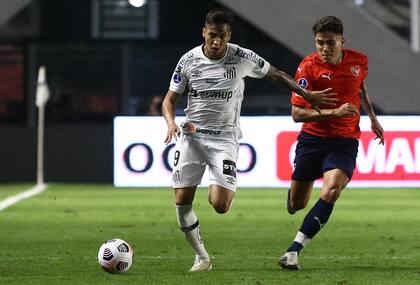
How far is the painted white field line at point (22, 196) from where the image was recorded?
19.1m

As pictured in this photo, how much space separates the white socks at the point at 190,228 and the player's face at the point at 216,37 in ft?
4.16

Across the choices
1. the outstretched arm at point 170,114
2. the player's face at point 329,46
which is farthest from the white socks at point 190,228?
the player's face at point 329,46

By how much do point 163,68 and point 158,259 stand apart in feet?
48.9

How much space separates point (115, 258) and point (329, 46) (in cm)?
246

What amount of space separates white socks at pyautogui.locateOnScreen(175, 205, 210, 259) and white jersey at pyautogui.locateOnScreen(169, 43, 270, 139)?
69 centimetres

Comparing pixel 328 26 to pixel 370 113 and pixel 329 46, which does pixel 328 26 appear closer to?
pixel 329 46

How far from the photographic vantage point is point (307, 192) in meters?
11.8

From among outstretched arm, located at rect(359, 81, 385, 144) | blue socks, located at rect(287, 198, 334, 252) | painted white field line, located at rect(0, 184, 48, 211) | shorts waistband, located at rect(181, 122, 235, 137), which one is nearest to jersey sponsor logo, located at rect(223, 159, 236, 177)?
shorts waistband, located at rect(181, 122, 235, 137)

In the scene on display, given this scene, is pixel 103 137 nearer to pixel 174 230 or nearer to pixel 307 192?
pixel 174 230

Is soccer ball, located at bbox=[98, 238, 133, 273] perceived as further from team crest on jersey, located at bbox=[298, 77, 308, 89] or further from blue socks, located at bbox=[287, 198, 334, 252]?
team crest on jersey, located at bbox=[298, 77, 308, 89]

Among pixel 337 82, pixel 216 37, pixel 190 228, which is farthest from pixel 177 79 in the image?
pixel 337 82

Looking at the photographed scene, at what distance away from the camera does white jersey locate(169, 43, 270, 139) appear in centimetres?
1084

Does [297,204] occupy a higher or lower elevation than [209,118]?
lower

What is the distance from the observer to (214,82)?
10828 mm
